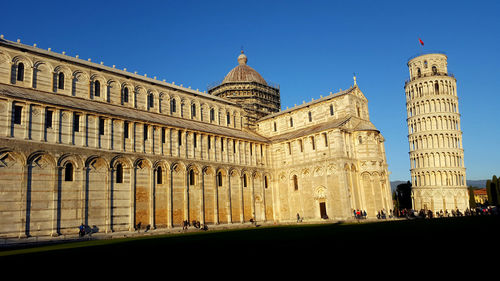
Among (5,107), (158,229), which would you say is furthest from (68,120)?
(158,229)

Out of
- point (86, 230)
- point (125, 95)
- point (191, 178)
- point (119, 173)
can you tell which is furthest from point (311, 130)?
point (86, 230)

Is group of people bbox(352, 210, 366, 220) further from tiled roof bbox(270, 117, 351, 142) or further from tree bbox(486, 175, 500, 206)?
tree bbox(486, 175, 500, 206)

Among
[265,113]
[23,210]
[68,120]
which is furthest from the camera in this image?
[265,113]

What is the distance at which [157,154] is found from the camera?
112 ft

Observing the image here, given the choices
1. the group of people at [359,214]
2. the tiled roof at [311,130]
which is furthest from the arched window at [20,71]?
the group of people at [359,214]

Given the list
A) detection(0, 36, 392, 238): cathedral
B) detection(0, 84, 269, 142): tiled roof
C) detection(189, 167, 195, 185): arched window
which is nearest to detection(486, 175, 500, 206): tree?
detection(0, 36, 392, 238): cathedral

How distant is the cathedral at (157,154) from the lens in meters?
26.7

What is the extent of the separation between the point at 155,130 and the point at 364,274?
96.5 feet

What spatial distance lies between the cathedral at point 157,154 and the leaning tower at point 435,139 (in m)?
25.2

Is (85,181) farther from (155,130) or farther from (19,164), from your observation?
(155,130)

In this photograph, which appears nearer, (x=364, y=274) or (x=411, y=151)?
(x=364, y=274)

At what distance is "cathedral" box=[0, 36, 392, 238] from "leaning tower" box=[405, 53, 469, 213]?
2524cm

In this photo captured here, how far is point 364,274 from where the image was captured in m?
7.97

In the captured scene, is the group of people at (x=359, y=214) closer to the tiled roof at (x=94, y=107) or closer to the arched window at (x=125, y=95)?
the tiled roof at (x=94, y=107)
